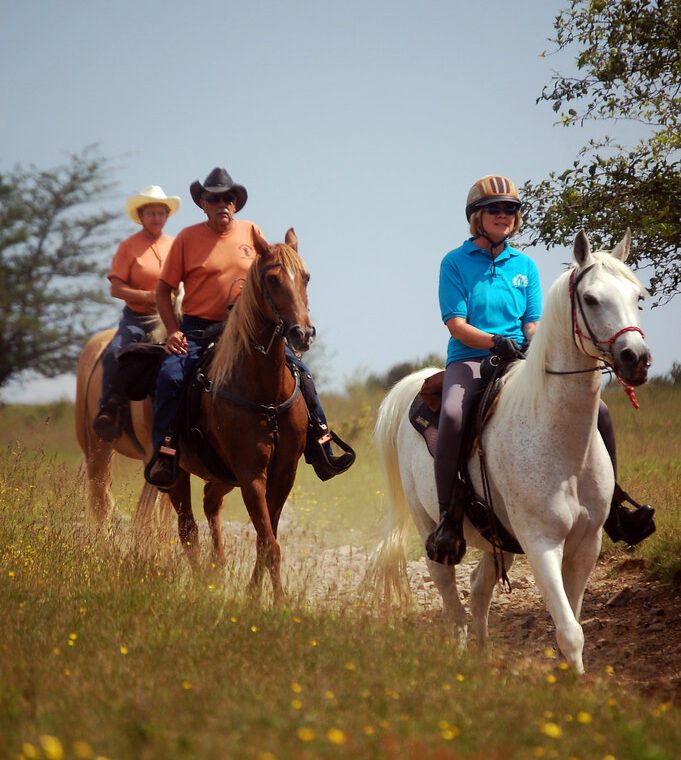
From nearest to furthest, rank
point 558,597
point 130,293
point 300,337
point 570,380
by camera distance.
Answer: point 558,597
point 570,380
point 300,337
point 130,293

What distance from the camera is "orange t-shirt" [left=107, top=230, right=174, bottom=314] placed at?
10922 millimetres

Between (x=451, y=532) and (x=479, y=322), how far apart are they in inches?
59.5

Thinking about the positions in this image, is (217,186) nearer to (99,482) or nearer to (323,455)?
(323,455)

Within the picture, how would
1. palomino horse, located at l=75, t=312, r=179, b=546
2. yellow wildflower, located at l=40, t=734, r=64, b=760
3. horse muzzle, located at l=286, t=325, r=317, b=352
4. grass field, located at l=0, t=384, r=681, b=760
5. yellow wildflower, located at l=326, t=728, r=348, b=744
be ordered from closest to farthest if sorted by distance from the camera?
yellow wildflower, located at l=40, t=734, r=64, b=760
yellow wildflower, located at l=326, t=728, r=348, b=744
grass field, located at l=0, t=384, r=681, b=760
horse muzzle, located at l=286, t=325, r=317, b=352
palomino horse, located at l=75, t=312, r=179, b=546

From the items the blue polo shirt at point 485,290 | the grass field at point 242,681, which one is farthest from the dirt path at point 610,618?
the blue polo shirt at point 485,290

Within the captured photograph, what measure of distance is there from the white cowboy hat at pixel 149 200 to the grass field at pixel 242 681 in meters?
4.21

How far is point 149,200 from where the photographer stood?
11.2 meters

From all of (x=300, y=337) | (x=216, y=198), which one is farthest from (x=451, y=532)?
(x=216, y=198)

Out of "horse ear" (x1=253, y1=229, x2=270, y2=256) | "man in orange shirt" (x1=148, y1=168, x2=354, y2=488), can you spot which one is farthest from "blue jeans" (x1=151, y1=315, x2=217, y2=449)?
"horse ear" (x1=253, y1=229, x2=270, y2=256)

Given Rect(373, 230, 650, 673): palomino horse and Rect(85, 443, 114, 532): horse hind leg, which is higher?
Rect(373, 230, 650, 673): palomino horse

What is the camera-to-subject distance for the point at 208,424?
8703mm

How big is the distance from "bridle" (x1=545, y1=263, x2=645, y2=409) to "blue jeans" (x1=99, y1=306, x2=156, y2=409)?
5.69m

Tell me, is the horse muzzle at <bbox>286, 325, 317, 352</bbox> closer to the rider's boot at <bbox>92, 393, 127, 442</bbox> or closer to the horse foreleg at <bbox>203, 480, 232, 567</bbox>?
the horse foreleg at <bbox>203, 480, 232, 567</bbox>

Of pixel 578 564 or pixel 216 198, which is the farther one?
pixel 216 198
